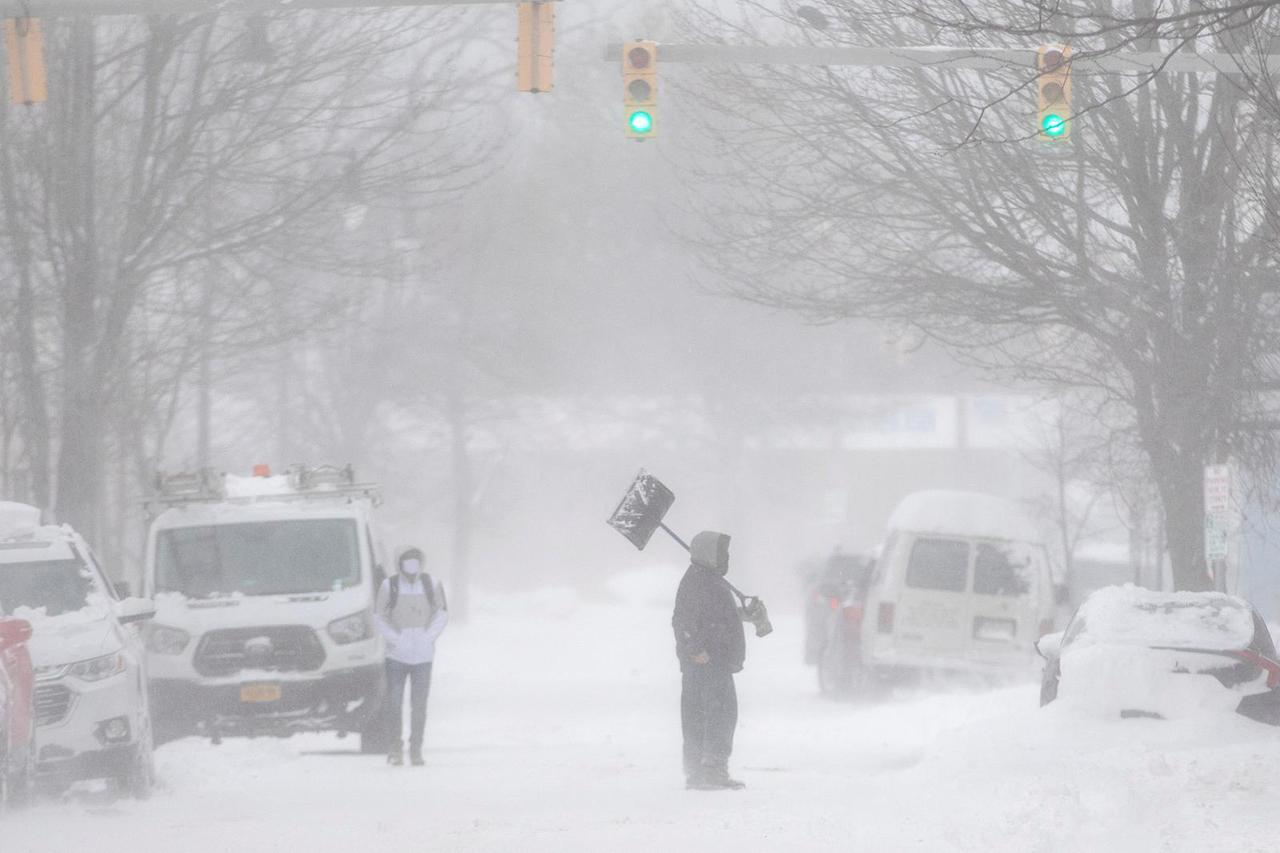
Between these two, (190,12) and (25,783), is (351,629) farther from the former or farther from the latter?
(190,12)

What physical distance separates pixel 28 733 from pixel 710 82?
998 centimetres

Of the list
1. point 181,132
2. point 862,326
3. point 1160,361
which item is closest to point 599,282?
point 862,326

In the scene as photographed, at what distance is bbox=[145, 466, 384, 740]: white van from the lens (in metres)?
17.1

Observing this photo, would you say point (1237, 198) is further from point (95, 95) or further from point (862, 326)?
point (862, 326)

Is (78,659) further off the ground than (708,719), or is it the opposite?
(78,659)

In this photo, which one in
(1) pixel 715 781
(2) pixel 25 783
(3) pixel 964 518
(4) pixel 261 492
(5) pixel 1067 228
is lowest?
(1) pixel 715 781

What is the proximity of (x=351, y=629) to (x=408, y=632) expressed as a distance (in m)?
1.60

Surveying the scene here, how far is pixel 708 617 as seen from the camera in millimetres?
13516

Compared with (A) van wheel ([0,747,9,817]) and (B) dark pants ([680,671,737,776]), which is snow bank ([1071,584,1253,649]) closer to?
(B) dark pants ([680,671,737,776])

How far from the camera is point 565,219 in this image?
167 feet

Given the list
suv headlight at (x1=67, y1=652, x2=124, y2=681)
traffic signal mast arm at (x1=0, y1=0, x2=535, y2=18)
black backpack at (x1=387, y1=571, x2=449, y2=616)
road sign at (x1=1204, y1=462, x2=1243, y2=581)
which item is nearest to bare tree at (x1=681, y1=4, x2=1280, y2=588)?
road sign at (x1=1204, y1=462, x2=1243, y2=581)

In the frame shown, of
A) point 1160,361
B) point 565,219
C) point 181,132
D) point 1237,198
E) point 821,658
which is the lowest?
point 821,658

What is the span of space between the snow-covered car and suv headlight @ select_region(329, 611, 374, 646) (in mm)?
6057

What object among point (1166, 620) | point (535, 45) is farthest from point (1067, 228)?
point (535, 45)
